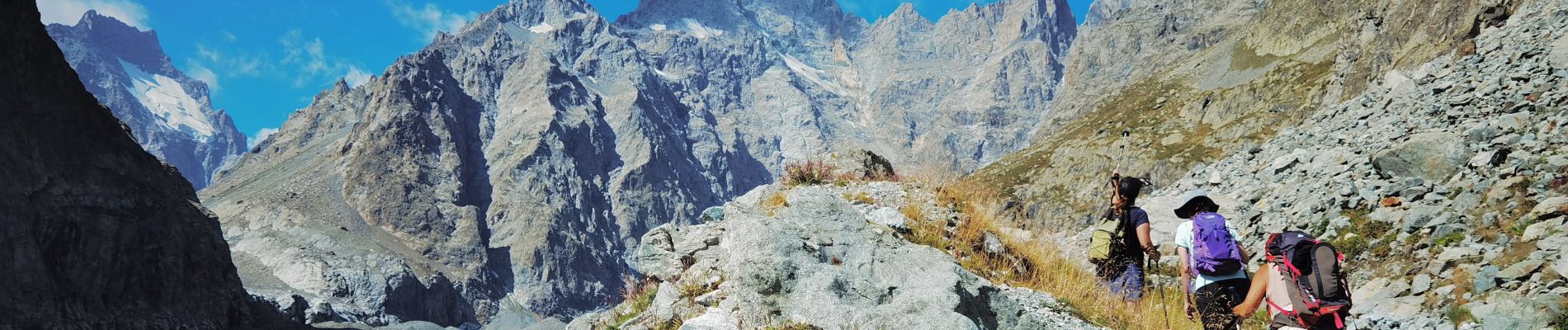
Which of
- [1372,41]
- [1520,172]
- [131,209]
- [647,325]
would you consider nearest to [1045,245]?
[647,325]

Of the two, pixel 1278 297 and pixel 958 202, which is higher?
pixel 958 202

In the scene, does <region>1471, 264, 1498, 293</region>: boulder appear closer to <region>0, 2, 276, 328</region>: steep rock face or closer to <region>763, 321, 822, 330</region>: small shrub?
<region>763, 321, 822, 330</region>: small shrub

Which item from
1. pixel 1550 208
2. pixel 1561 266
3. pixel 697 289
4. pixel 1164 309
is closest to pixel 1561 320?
pixel 1561 266

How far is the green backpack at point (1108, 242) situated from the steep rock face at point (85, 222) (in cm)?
11610

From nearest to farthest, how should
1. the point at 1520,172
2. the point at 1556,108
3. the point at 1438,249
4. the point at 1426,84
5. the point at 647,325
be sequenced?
the point at 647,325 → the point at 1438,249 → the point at 1520,172 → the point at 1556,108 → the point at 1426,84

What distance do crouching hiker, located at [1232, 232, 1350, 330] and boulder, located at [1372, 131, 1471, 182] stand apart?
938 centimetres

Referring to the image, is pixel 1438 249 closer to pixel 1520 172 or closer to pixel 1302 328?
pixel 1520 172

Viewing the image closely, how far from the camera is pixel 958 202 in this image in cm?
1054

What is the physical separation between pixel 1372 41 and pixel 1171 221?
27.2m

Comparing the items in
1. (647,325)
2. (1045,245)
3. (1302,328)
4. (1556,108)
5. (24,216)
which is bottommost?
(1302,328)

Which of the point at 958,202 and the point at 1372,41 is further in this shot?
the point at 1372,41

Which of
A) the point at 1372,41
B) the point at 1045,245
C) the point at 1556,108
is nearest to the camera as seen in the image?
the point at 1045,245

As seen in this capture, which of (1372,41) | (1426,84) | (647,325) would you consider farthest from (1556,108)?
(1372,41)

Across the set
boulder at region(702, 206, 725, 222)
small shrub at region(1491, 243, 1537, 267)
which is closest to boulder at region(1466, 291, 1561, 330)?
small shrub at region(1491, 243, 1537, 267)
